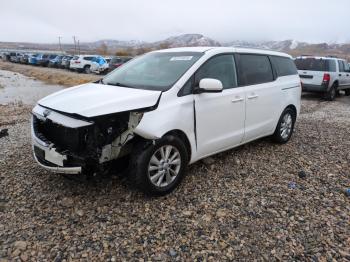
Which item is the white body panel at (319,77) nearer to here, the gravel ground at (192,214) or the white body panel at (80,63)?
the gravel ground at (192,214)

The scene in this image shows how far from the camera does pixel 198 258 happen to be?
2734mm

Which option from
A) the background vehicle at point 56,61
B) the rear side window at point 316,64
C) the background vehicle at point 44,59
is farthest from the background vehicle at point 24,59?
the rear side window at point 316,64

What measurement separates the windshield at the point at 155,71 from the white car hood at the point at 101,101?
0.81 ft

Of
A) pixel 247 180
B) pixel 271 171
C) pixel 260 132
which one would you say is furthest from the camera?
pixel 260 132

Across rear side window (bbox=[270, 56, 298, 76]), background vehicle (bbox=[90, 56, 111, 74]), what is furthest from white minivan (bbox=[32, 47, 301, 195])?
background vehicle (bbox=[90, 56, 111, 74])

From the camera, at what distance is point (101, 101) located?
129 inches

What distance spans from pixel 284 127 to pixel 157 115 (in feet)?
10.9

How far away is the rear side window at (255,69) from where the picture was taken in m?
4.65

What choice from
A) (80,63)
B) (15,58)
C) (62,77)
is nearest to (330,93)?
(62,77)

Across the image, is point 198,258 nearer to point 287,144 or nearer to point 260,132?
point 260,132

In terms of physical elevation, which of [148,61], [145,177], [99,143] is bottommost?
[145,177]

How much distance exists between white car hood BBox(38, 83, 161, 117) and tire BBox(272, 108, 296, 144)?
299 cm

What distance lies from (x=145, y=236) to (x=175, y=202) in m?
0.71

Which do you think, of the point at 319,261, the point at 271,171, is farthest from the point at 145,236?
the point at 271,171
